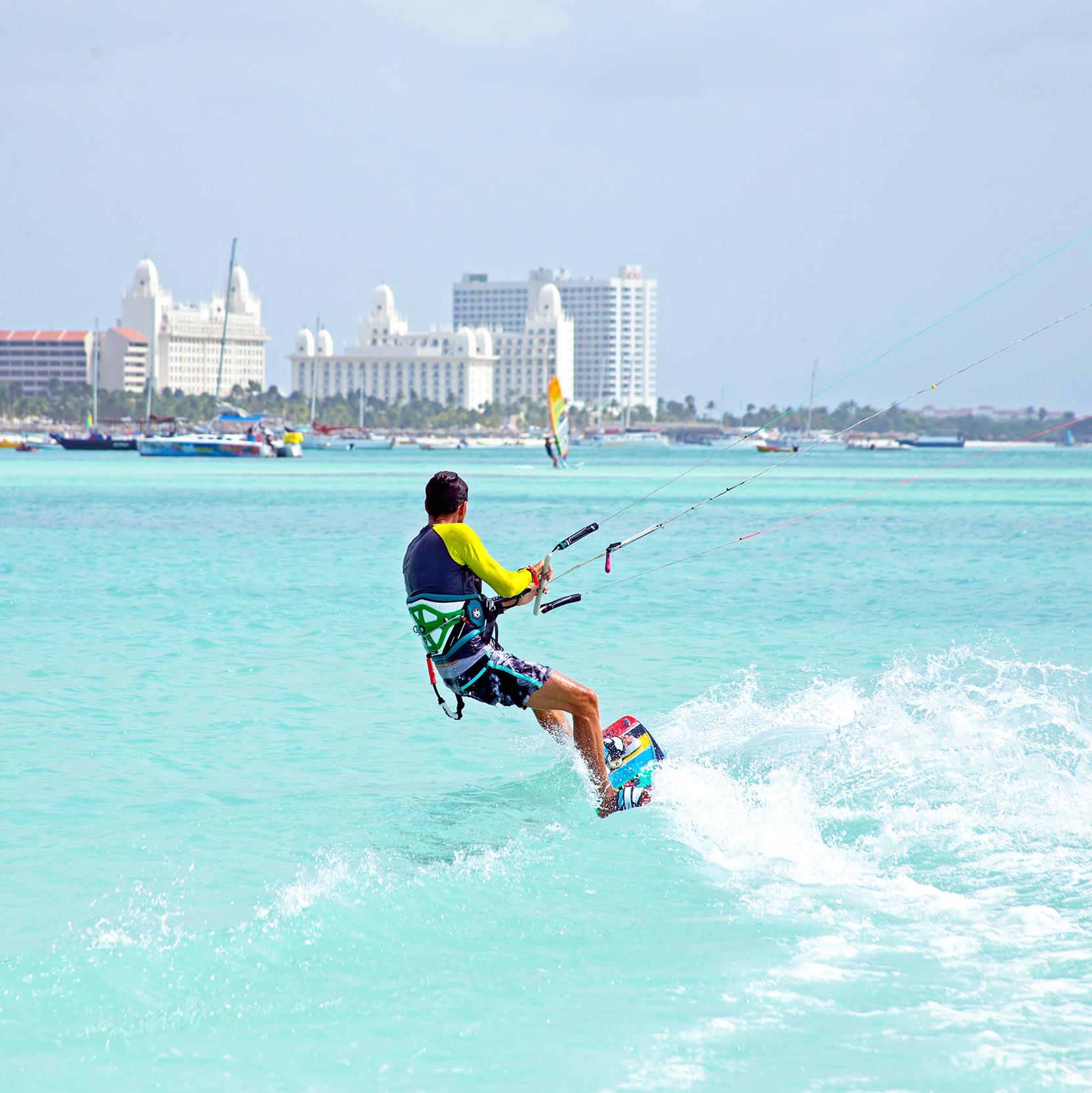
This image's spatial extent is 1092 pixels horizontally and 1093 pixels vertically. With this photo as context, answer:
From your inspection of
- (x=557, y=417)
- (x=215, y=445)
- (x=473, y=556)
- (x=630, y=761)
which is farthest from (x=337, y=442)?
(x=473, y=556)

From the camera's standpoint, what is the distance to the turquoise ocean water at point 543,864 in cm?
456

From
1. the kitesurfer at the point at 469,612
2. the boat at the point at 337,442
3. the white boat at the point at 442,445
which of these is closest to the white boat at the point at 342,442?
the boat at the point at 337,442

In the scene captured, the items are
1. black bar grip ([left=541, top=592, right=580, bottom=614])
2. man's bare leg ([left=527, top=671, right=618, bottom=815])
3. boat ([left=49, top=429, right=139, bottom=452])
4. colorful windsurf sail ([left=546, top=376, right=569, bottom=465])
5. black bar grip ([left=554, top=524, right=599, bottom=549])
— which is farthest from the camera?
boat ([left=49, top=429, right=139, bottom=452])

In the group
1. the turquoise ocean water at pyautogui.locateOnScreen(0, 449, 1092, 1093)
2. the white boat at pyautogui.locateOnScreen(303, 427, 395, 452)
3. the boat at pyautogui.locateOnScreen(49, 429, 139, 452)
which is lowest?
the turquoise ocean water at pyautogui.locateOnScreen(0, 449, 1092, 1093)

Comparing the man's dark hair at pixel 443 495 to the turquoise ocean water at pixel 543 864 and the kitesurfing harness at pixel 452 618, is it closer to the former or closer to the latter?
the kitesurfing harness at pixel 452 618

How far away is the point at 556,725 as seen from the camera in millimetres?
7055

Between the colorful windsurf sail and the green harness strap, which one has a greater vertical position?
the colorful windsurf sail

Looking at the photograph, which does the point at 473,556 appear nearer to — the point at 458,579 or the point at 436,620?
the point at 458,579

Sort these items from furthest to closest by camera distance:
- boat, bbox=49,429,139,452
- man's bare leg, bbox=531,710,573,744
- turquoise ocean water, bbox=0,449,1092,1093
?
boat, bbox=49,429,139,452
man's bare leg, bbox=531,710,573,744
turquoise ocean water, bbox=0,449,1092,1093

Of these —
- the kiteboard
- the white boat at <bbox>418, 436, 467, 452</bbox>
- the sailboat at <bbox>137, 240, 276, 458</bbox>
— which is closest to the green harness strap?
the kiteboard

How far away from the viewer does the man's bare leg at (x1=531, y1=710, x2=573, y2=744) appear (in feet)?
23.1

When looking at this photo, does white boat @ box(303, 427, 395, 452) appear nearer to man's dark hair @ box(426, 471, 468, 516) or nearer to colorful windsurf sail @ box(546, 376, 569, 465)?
colorful windsurf sail @ box(546, 376, 569, 465)

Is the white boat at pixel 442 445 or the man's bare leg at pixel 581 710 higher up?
the white boat at pixel 442 445

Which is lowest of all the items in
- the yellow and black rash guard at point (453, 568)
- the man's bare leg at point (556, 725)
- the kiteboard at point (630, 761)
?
the kiteboard at point (630, 761)
